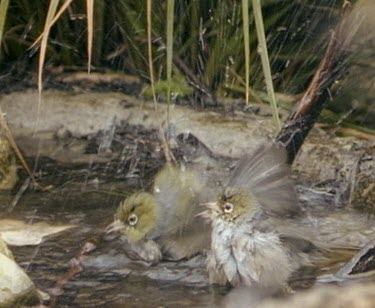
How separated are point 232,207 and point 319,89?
0.83 m

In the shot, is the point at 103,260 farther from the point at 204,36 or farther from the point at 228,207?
the point at 204,36

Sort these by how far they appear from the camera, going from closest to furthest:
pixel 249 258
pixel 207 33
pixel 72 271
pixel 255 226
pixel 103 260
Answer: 1. pixel 249 258
2. pixel 255 226
3. pixel 72 271
4. pixel 103 260
5. pixel 207 33

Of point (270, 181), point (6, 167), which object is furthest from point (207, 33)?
point (270, 181)

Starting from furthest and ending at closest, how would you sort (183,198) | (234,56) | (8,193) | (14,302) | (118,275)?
(234,56), (8,193), (183,198), (118,275), (14,302)

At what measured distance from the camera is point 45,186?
21.7 feet

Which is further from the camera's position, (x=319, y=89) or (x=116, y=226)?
(x=319, y=89)

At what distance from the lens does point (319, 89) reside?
5879 millimetres

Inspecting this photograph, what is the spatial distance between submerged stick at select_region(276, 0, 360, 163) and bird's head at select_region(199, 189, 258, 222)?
20.8 inches

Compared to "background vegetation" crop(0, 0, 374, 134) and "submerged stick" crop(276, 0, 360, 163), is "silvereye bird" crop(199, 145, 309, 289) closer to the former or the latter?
"submerged stick" crop(276, 0, 360, 163)

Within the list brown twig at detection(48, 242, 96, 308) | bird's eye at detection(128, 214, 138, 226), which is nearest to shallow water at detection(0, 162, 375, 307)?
brown twig at detection(48, 242, 96, 308)

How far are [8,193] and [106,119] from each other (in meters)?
0.94

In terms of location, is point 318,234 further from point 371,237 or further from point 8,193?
point 8,193

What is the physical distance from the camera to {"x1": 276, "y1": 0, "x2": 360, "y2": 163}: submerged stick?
578cm

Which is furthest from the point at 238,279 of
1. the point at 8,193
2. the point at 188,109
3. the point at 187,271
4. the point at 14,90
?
the point at 14,90
